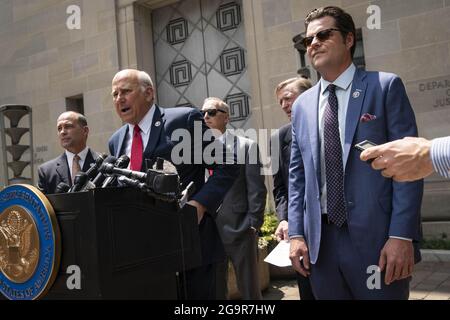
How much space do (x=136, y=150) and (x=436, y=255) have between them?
15.3 feet

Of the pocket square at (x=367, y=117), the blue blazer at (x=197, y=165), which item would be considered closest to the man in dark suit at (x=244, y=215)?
the blue blazer at (x=197, y=165)

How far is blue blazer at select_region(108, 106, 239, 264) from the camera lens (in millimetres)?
2721

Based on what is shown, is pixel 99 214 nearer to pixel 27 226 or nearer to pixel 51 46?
pixel 27 226

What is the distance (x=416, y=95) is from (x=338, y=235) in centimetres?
484

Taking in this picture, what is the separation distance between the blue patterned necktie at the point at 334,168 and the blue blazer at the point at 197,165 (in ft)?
2.27

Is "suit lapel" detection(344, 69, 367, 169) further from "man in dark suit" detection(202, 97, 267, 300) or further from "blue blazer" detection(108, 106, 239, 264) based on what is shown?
"man in dark suit" detection(202, 97, 267, 300)

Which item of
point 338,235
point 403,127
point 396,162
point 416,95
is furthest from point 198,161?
point 416,95

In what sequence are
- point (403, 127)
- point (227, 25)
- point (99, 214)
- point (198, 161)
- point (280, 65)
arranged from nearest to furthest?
1. point (99, 214)
2. point (403, 127)
3. point (198, 161)
4. point (280, 65)
5. point (227, 25)

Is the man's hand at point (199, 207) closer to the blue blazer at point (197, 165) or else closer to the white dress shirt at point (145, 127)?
the blue blazer at point (197, 165)

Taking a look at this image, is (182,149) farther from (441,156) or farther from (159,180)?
(441,156)

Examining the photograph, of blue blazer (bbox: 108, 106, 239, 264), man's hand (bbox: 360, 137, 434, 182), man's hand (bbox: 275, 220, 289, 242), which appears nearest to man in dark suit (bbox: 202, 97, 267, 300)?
man's hand (bbox: 275, 220, 289, 242)

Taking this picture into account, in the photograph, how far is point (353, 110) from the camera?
2.35m

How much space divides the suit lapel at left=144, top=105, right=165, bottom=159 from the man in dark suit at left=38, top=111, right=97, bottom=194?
138 cm

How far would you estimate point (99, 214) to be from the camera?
6.20 ft
